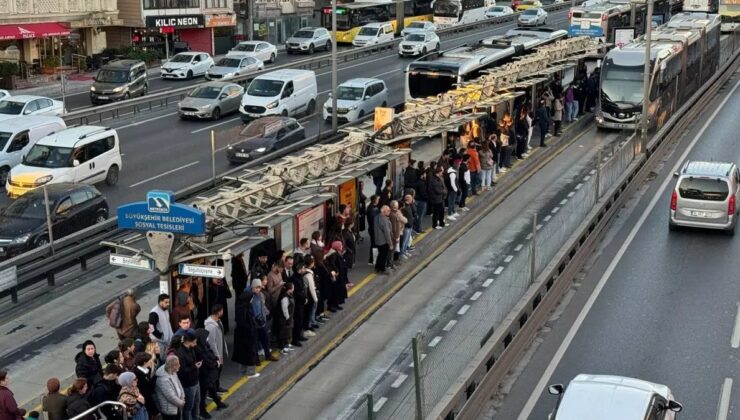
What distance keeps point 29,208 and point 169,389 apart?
11790 millimetres

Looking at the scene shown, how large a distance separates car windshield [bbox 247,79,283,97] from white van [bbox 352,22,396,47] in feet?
73.9

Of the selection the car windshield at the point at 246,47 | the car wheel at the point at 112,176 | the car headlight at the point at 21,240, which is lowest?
the car wheel at the point at 112,176

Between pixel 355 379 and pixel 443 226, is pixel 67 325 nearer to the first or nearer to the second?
pixel 355 379

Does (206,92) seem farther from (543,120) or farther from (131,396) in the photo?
(131,396)

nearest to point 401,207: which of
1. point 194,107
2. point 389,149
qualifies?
point 389,149

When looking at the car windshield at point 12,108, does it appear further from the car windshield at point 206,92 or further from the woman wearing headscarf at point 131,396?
the woman wearing headscarf at point 131,396

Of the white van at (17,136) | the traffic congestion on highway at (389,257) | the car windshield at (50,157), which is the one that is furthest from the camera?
the white van at (17,136)

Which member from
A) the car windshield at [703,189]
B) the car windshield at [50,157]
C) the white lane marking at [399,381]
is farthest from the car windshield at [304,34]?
the white lane marking at [399,381]

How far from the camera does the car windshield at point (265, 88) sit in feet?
130

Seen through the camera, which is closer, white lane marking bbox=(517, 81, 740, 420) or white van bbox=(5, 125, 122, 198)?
white lane marking bbox=(517, 81, 740, 420)

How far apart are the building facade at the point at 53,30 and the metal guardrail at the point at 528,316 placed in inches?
1322

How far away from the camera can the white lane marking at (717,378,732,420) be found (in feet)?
48.9

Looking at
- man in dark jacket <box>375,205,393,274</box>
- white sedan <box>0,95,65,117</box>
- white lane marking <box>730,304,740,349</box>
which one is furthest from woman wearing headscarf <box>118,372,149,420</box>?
white sedan <box>0,95,65,117</box>

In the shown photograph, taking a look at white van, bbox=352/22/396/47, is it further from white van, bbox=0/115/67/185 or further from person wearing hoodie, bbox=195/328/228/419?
person wearing hoodie, bbox=195/328/228/419
